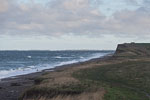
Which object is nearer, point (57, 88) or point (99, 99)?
point (99, 99)

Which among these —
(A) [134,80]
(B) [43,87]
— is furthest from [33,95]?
(A) [134,80]

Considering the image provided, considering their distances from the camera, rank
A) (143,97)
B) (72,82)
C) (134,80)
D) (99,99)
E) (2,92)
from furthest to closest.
Answer: (2,92) < (134,80) < (72,82) < (143,97) < (99,99)

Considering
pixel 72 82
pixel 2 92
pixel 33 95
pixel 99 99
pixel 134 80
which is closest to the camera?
pixel 99 99

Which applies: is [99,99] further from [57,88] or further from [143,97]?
[57,88]

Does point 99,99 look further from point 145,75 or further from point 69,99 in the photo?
point 145,75

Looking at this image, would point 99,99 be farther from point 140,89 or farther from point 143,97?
point 140,89

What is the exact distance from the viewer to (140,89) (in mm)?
29391

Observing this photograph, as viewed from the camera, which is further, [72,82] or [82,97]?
[72,82]

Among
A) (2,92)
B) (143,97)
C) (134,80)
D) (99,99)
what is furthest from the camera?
(2,92)

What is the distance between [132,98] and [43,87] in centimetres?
901

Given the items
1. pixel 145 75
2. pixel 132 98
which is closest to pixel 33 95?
pixel 132 98

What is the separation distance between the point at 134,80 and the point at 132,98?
1053cm

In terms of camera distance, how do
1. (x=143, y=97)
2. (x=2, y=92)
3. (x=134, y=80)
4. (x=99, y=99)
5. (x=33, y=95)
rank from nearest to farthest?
(x=99, y=99) → (x=143, y=97) → (x=33, y=95) → (x=134, y=80) → (x=2, y=92)

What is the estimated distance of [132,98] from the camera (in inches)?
978
